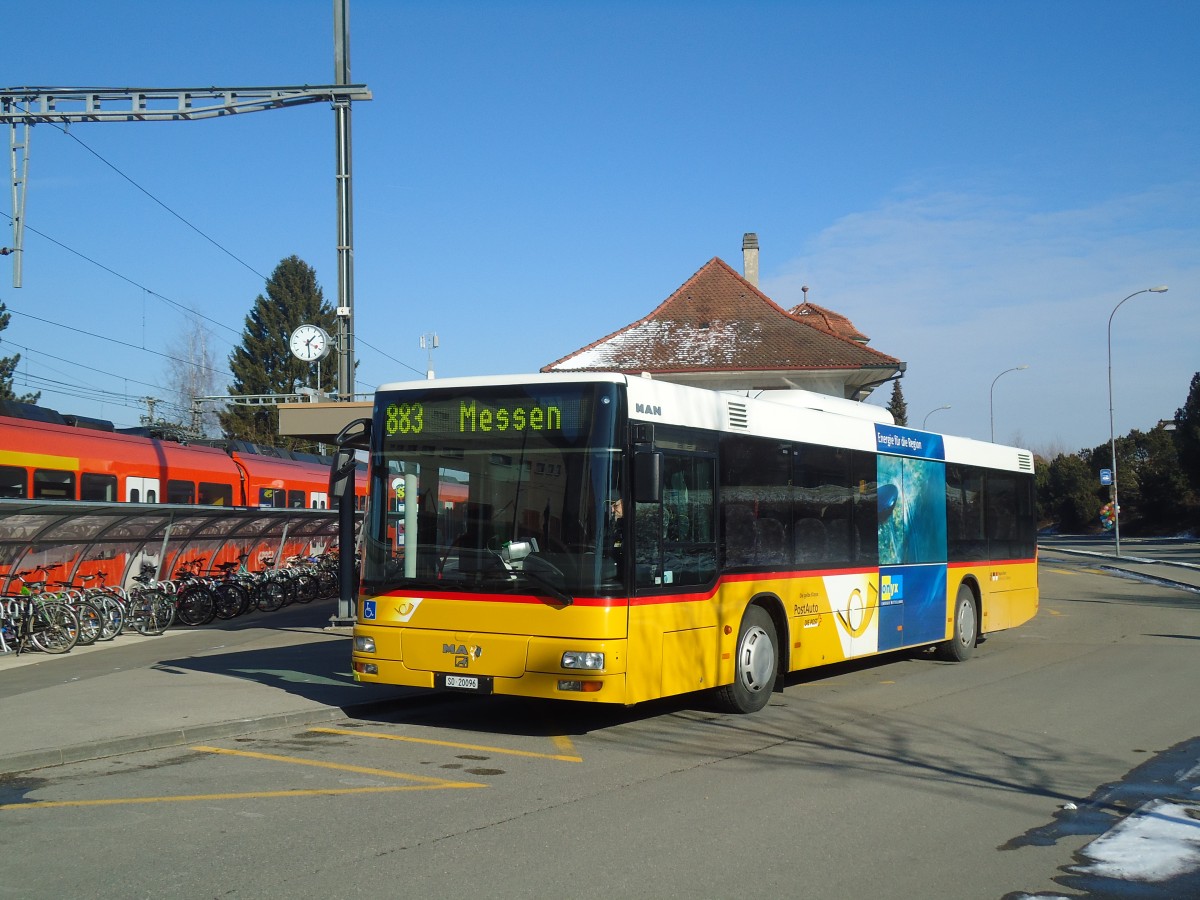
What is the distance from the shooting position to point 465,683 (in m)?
9.93

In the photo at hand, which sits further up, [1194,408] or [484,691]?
[1194,408]

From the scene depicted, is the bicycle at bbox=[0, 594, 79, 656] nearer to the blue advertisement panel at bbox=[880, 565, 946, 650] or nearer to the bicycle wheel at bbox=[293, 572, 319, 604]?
the bicycle wheel at bbox=[293, 572, 319, 604]

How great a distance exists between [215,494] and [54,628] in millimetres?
11484

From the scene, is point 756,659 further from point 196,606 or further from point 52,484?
point 52,484

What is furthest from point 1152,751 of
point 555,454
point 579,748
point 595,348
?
point 595,348

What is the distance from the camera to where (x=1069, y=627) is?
21.6m

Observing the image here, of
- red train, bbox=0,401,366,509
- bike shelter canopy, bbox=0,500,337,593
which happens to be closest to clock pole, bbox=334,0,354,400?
bike shelter canopy, bbox=0,500,337,593

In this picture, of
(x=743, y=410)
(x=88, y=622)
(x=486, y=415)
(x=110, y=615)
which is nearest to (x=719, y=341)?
(x=110, y=615)

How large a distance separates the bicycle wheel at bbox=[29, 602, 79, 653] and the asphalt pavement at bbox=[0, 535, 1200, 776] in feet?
0.86

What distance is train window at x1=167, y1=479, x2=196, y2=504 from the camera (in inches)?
1021

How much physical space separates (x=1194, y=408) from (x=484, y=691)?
68.7 metres

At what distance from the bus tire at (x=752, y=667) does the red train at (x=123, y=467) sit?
1313cm

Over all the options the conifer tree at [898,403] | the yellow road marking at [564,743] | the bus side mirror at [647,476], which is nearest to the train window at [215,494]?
the yellow road marking at [564,743]

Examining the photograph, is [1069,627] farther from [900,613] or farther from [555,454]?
[555,454]
